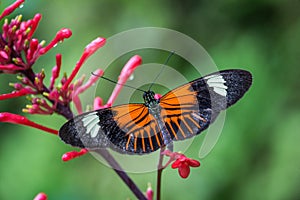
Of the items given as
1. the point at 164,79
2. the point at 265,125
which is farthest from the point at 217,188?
the point at 164,79

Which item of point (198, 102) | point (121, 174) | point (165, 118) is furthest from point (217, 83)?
point (121, 174)

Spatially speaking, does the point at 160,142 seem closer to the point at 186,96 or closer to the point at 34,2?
the point at 186,96

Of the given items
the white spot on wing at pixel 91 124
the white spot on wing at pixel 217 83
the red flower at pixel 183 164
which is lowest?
the red flower at pixel 183 164

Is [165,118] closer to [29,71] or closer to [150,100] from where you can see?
[150,100]

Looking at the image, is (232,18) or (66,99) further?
(232,18)

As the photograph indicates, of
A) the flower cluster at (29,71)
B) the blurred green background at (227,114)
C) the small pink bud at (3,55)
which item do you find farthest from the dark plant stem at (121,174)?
the blurred green background at (227,114)

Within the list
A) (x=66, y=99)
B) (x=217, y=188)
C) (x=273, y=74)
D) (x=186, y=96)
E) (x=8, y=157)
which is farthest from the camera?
(x=8, y=157)

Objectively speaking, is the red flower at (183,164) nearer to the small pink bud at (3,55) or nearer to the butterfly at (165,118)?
the butterfly at (165,118)
